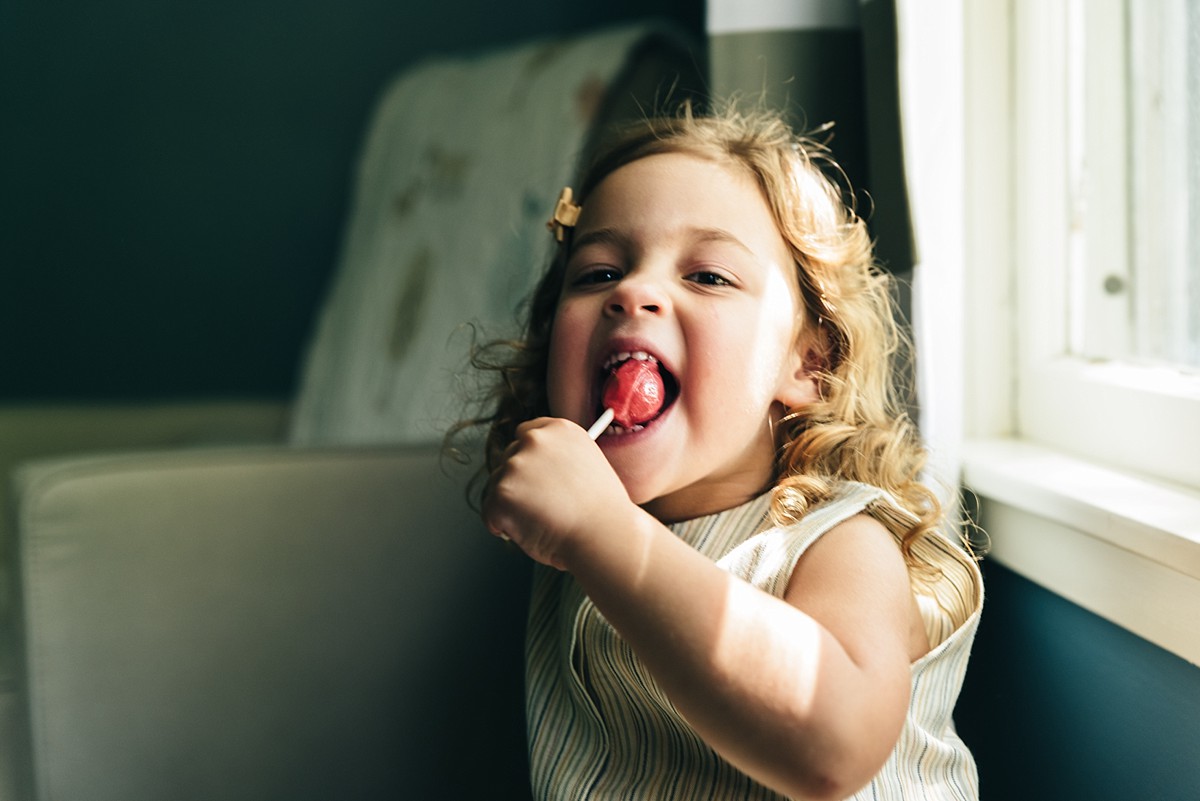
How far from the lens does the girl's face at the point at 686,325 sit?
65cm

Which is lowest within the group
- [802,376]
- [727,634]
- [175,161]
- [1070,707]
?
[1070,707]

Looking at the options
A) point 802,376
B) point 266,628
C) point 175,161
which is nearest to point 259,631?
point 266,628

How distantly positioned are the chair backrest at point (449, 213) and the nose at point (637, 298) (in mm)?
449

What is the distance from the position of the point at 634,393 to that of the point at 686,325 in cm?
6

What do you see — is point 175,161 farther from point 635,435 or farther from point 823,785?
point 823,785

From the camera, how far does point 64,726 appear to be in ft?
2.83

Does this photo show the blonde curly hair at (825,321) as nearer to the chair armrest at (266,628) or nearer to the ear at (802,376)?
the ear at (802,376)

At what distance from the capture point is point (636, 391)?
636mm

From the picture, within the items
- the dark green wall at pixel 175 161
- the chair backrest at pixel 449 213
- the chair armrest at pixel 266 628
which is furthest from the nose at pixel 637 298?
the dark green wall at pixel 175 161

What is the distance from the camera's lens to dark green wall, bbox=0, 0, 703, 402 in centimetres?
203

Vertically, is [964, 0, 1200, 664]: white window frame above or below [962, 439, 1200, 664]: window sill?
above

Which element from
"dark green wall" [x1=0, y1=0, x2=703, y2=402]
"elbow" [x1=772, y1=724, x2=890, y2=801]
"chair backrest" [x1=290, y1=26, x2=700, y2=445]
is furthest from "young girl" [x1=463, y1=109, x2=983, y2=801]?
"dark green wall" [x1=0, y1=0, x2=703, y2=402]

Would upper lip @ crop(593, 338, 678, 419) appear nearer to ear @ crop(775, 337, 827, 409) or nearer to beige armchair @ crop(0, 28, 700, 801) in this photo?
ear @ crop(775, 337, 827, 409)

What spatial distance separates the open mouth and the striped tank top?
10 cm
